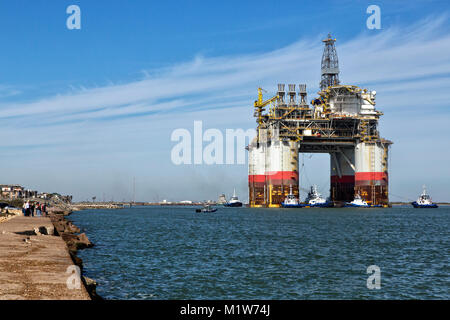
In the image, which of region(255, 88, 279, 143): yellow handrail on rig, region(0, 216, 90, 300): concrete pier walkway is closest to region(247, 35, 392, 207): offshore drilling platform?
region(255, 88, 279, 143): yellow handrail on rig

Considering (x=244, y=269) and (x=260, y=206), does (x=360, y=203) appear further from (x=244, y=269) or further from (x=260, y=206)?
(x=244, y=269)

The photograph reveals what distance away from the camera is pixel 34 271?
17.3m

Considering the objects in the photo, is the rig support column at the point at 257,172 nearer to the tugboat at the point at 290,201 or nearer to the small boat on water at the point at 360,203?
the tugboat at the point at 290,201

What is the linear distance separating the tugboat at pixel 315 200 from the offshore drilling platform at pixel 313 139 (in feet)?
40.6

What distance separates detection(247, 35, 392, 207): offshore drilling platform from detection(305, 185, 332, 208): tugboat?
1239cm

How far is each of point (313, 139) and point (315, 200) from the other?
25790 millimetres

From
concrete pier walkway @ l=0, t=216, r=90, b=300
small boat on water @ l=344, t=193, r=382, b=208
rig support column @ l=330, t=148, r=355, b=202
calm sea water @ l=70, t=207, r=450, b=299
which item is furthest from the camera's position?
rig support column @ l=330, t=148, r=355, b=202

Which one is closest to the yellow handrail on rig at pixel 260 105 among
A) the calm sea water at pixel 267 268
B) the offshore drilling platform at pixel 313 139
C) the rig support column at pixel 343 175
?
the offshore drilling platform at pixel 313 139

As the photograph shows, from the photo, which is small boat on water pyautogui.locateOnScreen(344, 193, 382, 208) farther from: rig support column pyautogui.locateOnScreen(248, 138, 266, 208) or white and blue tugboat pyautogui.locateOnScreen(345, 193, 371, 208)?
rig support column pyautogui.locateOnScreen(248, 138, 266, 208)

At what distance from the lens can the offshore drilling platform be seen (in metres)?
122

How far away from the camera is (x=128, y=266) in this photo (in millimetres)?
29594
